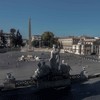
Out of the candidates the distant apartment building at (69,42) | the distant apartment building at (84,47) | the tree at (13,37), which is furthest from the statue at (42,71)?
the distant apartment building at (69,42)

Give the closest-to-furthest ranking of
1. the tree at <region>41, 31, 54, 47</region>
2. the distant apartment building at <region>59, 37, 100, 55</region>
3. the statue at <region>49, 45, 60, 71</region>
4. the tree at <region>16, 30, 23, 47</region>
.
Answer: the statue at <region>49, 45, 60, 71</region>, the distant apartment building at <region>59, 37, 100, 55</region>, the tree at <region>16, 30, 23, 47</region>, the tree at <region>41, 31, 54, 47</region>

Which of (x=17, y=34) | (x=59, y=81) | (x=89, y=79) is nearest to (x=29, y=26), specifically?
(x=17, y=34)

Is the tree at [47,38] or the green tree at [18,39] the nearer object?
the green tree at [18,39]

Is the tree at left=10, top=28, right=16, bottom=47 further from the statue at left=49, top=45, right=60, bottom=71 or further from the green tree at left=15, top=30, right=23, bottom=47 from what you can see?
the statue at left=49, top=45, right=60, bottom=71

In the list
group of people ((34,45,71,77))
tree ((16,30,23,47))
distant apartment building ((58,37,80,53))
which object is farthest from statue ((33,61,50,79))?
distant apartment building ((58,37,80,53))

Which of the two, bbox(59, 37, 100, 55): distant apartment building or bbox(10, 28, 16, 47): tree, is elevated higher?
bbox(10, 28, 16, 47): tree

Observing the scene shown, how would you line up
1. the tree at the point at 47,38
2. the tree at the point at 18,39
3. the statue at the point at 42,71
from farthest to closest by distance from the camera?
the tree at the point at 47,38 < the tree at the point at 18,39 < the statue at the point at 42,71

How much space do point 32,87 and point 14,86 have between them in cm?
130

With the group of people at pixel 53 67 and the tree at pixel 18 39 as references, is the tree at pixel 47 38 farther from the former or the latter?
the group of people at pixel 53 67

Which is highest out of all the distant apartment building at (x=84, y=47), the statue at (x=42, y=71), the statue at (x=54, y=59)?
the statue at (x=54, y=59)

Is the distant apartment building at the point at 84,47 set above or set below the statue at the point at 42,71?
below

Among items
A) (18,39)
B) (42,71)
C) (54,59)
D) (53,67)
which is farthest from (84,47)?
(42,71)

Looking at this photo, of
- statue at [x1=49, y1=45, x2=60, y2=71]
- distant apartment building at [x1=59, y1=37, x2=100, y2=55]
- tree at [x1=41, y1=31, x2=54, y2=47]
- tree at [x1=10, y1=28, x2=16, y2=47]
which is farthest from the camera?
tree at [x1=41, y1=31, x2=54, y2=47]

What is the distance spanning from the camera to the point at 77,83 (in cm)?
2381
